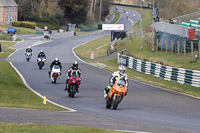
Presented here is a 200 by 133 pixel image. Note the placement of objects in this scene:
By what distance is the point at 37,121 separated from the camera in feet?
44.4

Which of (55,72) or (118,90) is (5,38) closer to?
(55,72)

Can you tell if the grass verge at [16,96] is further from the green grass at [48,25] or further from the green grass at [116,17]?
the green grass at [116,17]

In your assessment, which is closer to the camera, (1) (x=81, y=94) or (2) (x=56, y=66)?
(1) (x=81, y=94)

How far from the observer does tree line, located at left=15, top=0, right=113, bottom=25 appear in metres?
117

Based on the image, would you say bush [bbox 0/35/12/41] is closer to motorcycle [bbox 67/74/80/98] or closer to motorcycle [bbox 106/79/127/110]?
motorcycle [bbox 67/74/80/98]

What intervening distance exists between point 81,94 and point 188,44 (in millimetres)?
21646

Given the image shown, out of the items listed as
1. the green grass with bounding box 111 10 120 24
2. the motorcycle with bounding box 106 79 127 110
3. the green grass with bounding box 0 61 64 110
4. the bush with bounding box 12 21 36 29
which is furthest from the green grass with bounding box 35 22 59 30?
the motorcycle with bounding box 106 79 127 110

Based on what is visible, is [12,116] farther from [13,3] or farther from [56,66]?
[13,3]

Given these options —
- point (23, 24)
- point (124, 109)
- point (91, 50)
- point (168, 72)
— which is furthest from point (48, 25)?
point (124, 109)

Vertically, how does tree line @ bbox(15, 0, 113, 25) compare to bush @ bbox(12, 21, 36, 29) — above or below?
above

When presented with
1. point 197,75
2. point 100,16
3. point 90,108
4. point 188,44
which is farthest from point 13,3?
point 90,108

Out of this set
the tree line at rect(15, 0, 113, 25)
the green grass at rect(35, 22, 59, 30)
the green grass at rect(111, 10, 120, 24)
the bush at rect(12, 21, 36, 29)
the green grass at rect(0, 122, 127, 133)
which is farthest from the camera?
the green grass at rect(111, 10, 120, 24)

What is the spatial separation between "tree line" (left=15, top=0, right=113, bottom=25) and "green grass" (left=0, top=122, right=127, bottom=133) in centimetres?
10366

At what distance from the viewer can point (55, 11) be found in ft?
391
